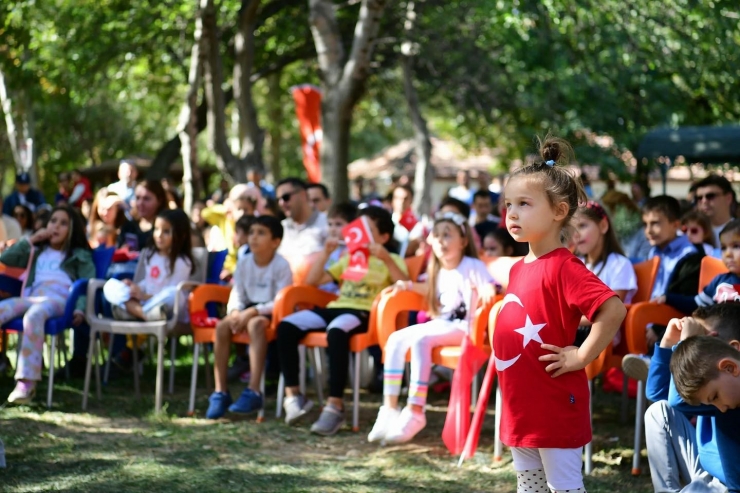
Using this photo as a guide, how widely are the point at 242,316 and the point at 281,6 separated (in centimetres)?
1024

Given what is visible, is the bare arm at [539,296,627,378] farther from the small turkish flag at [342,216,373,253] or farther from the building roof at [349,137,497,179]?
the building roof at [349,137,497,179]

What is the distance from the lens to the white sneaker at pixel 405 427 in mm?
5332

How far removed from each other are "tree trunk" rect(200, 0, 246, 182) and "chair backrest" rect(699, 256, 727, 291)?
26.3 ft

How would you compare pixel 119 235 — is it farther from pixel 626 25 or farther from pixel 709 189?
pixel 626 25

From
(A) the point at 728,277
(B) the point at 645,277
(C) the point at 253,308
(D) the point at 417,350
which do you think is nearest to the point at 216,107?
(C) the point at 253,308

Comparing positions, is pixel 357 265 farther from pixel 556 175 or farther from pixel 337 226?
pixel 556 175

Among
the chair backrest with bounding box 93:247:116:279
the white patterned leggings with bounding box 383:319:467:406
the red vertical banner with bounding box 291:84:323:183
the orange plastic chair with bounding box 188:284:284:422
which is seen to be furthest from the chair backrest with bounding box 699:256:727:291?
the red vertical banner with bounding box 291:84:323:183

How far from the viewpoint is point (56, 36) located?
1420 cm

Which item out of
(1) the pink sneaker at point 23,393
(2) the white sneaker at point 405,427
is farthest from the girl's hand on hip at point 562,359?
(1) the pink sneaker at point 23,393

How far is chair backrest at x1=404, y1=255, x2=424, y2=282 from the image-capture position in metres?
6.51

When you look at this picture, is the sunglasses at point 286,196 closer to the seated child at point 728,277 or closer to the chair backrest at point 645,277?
the chair backrest at point 645,277

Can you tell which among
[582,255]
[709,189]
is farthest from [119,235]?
[709,189]

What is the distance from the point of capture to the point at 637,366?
473 centimetres

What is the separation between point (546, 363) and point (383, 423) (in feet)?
7.91
